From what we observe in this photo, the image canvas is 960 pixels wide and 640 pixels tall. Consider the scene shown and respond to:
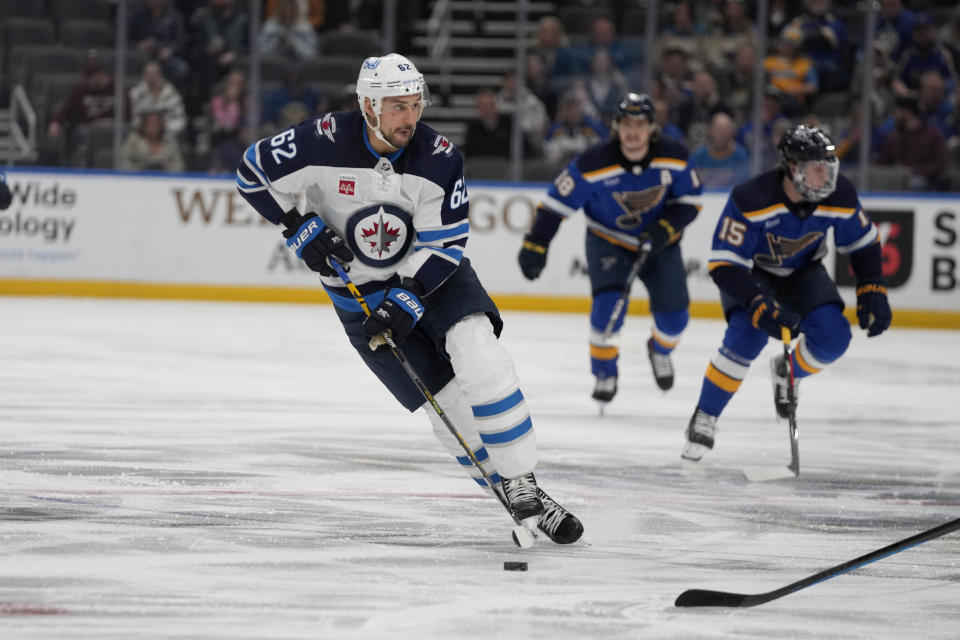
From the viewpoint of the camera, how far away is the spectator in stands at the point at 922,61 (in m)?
10.3

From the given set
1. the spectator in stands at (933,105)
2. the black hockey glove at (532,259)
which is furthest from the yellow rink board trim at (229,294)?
the black hockey glove at (532,259)

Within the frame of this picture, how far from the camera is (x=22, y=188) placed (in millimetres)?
10094

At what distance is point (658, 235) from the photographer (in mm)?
6359

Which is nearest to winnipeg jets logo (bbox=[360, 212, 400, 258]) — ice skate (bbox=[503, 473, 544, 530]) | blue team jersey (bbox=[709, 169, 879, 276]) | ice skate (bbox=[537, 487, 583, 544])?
ice skate (bbox=[503, 473, 544, 530])

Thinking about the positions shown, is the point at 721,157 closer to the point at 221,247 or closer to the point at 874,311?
the point at 221,247

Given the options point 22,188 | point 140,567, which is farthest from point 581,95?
point 140,567

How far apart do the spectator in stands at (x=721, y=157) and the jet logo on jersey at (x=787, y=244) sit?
5069mm

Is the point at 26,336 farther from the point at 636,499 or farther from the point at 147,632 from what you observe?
the point at 147,632

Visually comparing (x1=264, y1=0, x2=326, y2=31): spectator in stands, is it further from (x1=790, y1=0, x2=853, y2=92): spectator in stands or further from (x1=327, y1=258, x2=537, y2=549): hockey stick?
(x1=327, y1=258, x2=537, y2=549): hockey stick

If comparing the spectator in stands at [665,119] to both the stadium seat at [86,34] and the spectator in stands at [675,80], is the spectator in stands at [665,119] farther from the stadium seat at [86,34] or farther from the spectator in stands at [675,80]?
the stadium seat at [86,34]

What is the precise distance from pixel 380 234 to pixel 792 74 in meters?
7.21

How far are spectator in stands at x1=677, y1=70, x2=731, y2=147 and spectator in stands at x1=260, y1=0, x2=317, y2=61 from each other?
9.30 ft

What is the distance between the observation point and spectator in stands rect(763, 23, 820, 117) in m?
10.3

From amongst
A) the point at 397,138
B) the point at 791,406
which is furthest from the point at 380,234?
the point at 791,406
